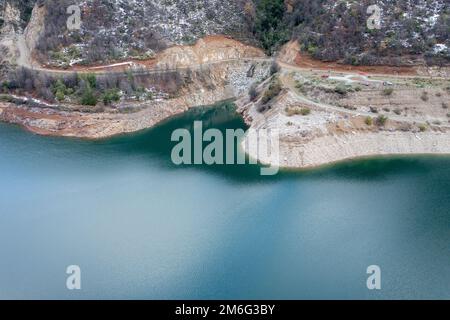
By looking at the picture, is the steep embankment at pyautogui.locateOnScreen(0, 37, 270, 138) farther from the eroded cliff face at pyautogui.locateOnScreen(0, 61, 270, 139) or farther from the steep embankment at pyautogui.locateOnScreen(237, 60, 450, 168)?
the steep embankment at pyautogui.locateOnScreen(237, 60, 450, 168)

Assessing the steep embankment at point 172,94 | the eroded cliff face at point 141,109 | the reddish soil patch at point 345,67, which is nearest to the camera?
the eroded cliff face at point 141,109

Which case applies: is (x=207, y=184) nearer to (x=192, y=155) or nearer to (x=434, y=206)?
(x=192, y=155)

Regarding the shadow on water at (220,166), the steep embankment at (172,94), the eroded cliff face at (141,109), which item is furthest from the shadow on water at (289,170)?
the steep embankment at (172,94)

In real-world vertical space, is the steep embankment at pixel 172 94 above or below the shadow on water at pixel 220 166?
above

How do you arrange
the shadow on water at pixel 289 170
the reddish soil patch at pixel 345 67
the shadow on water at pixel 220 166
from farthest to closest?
the reddish soil patch at pixel 345 67 → the shadow on water at pixel 220 166 → the shadow on water at pixel 289 170

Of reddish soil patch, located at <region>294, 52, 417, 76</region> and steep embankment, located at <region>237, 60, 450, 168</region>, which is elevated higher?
reddish soil patch, located at <region>294, 52, 417, 76</region>

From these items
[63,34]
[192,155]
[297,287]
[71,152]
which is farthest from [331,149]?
[63,34]

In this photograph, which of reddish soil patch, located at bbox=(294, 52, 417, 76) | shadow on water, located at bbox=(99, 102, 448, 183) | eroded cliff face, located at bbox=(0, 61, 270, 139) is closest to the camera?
shadow on water, located at bbox=(99, 102, 448, 183)

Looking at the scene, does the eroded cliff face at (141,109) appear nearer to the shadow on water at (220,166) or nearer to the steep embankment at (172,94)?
the steep embankment at (172,94)

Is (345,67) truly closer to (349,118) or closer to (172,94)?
(349,118)

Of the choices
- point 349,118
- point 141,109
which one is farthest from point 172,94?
point 349,118

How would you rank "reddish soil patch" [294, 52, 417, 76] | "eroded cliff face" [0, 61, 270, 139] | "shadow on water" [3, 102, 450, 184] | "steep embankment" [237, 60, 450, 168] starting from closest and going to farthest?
"shadow on water" [3, 102, 450, 184] < "steep embankment" [237, 60, 450, 168] < "eroded cliff face" [0, 61, 270, 139] < "reddish soil patch" [294, 52, 417, 76]

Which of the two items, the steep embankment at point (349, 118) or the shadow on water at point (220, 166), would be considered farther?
the steep embankment at point (349, 118)

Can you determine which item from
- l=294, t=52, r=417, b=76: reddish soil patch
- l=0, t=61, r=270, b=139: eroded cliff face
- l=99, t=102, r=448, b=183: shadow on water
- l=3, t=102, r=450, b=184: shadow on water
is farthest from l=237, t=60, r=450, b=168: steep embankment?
l=0, t=61, r=270, b=139: eroded cliff face
